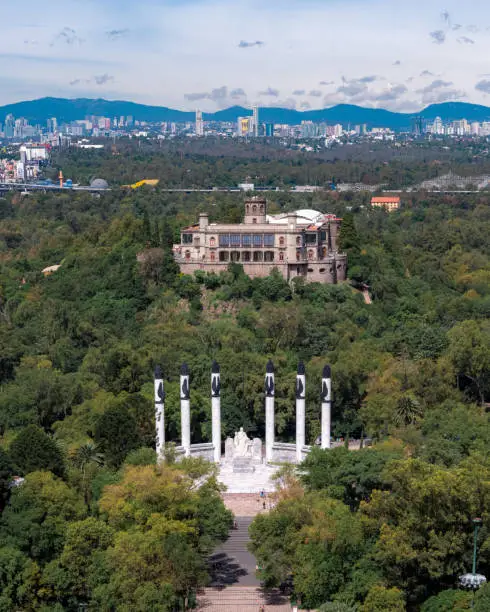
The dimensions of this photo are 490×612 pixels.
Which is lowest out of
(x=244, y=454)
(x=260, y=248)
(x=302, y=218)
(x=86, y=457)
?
(x=244, y=454)

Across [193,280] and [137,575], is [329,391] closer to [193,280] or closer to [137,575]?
[137,575]

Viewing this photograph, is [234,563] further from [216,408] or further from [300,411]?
[216,408]

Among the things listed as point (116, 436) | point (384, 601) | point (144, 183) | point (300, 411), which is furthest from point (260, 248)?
point (144, 183)

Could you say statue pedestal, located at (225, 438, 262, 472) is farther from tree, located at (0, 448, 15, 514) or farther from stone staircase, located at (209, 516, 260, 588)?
tree, located at (0, 448, 15, 514)

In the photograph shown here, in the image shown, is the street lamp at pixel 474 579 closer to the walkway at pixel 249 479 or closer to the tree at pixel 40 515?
the tree at pixel 40 515

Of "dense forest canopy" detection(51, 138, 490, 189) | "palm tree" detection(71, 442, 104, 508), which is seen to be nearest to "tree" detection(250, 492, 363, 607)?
"palm tree" detection(71, 442, 104, 508)

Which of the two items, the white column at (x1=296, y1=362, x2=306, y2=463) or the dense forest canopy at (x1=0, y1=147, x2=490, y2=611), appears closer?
the dense forest canopy at (x1=0, y1=147, x2=490, y2=611)

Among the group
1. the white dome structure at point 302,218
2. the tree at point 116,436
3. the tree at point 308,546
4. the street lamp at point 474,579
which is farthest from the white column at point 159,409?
the white dome structure at point 302,218
